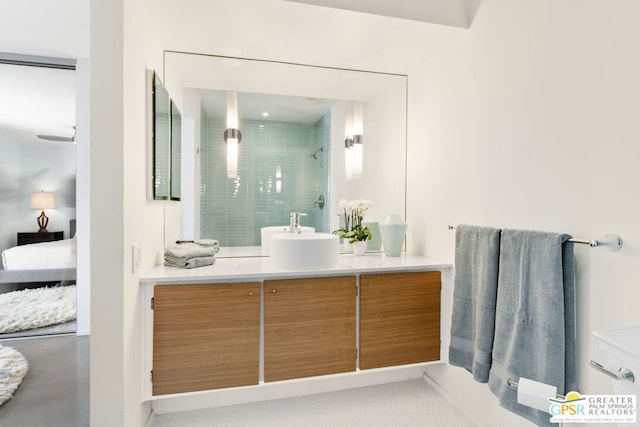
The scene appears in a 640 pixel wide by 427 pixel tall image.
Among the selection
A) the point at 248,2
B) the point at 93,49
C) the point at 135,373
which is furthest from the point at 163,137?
the point at 135,373

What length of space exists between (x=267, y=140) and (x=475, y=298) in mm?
1582

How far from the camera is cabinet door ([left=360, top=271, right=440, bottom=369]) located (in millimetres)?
1987

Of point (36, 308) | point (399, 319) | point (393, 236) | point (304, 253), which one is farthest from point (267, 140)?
point (36, 308)

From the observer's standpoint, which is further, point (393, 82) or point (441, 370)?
point (393, 82)

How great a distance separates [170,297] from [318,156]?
1.31m

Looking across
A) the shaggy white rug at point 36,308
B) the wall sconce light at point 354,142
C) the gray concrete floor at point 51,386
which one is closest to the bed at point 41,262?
the shaggy white rug at point 36,308

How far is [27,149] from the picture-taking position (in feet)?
9.62

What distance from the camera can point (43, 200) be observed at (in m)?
2.97

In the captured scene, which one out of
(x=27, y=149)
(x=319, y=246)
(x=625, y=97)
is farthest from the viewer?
(x=27, y=149)

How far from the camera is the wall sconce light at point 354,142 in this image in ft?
8.41

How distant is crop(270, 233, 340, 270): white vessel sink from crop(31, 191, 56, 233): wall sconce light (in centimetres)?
228

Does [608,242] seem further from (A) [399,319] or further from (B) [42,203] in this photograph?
(B) [42,203]

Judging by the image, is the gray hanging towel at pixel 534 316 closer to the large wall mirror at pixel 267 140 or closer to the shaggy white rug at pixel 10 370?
the large wall mirror at pixel 267 140

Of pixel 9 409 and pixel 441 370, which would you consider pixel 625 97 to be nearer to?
pixel 441 370
